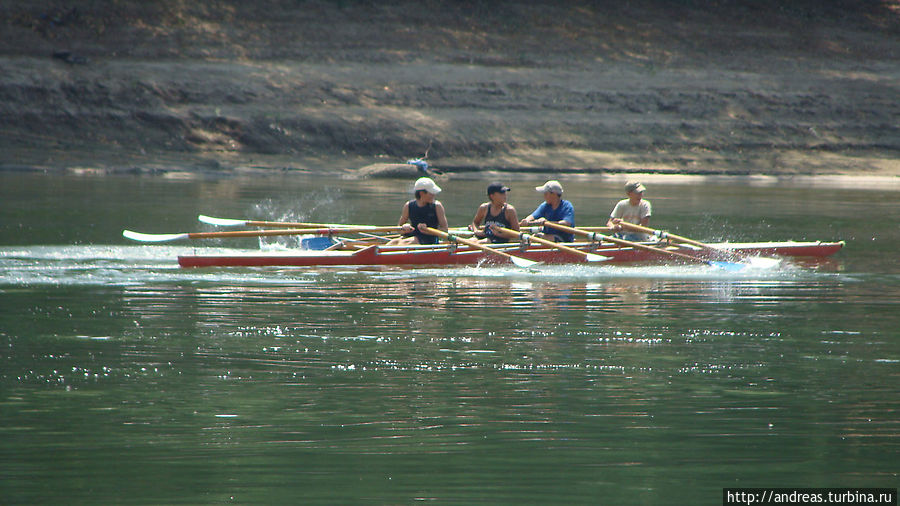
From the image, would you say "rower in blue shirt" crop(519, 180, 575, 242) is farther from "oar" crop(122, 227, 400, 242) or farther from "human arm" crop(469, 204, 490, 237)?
"oar" crop(122, 227, 400, 242)

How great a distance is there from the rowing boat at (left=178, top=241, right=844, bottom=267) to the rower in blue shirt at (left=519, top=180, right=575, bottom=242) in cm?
45

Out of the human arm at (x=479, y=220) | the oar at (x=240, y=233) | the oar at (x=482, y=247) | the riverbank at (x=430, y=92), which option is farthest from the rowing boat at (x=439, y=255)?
the riverbank at (x=430, y=92)

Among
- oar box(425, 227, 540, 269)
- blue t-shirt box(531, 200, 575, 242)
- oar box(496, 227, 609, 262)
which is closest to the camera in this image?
oar box(425, 227, 540, 269)

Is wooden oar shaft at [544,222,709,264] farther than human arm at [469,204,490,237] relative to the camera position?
No

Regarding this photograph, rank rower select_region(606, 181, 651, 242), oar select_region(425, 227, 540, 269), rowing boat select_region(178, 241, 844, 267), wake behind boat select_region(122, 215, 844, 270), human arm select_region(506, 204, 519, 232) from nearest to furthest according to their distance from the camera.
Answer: rowing boat select_region(178, 241, 844, 267) < wake behind boat select_region(122, 215, 844, 270) < oar select_region(425, 227, 540, 269) < human arm select_region(506, 204, 519, 232) < rower select_region(606, 181, 651, 242)

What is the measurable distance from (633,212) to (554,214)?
1.19 metres

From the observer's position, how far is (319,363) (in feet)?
27.0

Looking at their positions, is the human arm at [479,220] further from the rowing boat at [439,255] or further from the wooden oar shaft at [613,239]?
the wooden oar shaft at [613,239]

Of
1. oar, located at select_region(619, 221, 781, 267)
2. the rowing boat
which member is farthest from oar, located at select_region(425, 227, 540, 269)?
oar, located at select_region(619, 221, 781, 267)

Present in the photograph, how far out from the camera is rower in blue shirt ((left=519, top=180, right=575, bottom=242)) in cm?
1455

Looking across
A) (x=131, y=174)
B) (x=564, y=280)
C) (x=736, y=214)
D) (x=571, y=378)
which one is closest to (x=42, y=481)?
(x=571, y=378)

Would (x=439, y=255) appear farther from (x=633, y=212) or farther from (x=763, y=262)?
(x=763, y=262)

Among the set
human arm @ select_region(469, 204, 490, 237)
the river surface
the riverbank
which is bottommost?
the river surface

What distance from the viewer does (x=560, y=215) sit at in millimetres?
14789
